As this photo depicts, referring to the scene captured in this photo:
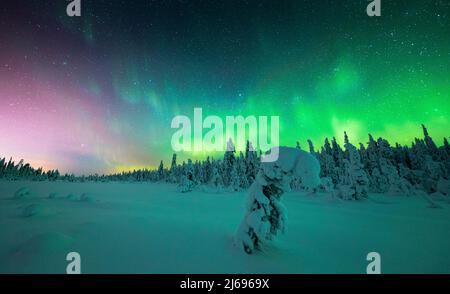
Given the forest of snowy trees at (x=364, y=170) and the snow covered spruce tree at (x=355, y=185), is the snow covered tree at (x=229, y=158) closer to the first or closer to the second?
the forest of snowy trees at (x=364, y=170)

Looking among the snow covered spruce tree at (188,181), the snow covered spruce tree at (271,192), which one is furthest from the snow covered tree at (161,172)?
the snow covered spruce tree at (271,192)

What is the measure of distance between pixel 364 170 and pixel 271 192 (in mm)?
31096

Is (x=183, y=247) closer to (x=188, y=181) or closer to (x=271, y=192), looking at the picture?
(x=271, y=192)

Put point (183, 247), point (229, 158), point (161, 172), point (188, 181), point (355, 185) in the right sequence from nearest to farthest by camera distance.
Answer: point (183, 247), point (355, 185), point (188, 181), point (229, 158), point (161, 172)

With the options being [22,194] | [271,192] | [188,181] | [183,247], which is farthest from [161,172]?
[271,192]

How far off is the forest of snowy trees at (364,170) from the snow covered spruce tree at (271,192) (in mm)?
14179

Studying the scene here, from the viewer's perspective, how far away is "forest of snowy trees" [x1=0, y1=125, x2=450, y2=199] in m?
24.6

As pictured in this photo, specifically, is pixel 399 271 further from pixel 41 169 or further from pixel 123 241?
pixel 41 169

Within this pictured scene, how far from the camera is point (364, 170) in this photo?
2981cm

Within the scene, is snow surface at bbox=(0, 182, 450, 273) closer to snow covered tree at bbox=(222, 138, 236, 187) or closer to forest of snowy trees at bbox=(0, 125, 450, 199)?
forest of snowy trees at bbox=(0, 125, 450, 199)

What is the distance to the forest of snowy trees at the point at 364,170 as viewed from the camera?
80.6 feet

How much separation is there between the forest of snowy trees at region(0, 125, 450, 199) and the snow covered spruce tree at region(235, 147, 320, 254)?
1418 cm
